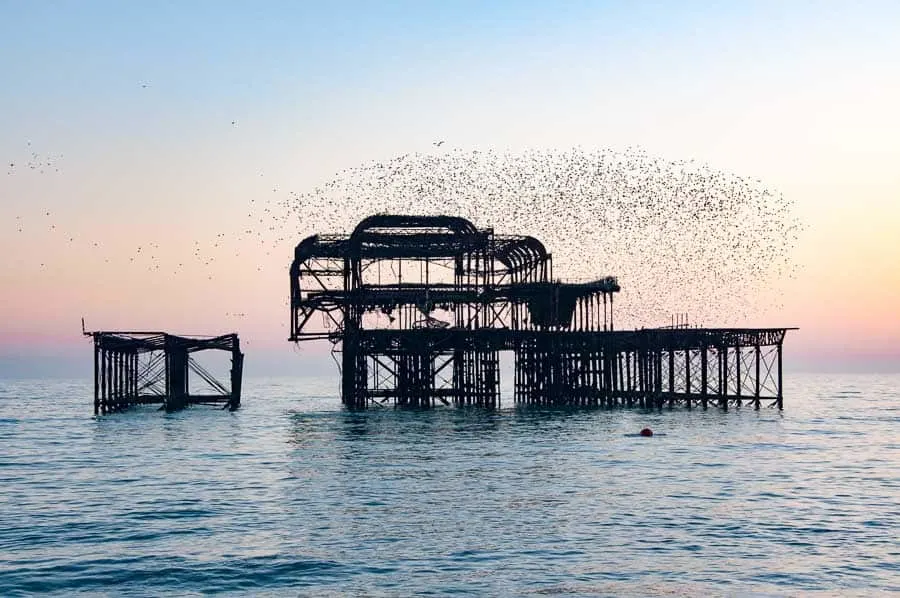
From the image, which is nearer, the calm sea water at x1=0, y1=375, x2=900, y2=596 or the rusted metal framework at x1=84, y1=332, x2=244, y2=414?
the calm sea water at x1=0, y1=375, x2=900, y2=596

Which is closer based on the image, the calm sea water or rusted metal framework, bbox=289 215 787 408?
the calm sea water

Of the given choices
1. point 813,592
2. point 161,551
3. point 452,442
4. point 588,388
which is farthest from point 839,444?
point 161,551

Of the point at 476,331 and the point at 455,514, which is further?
the point at 476,331

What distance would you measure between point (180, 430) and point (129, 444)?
360 inches

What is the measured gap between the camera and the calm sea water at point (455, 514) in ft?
77.6

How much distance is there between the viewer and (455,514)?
103ft

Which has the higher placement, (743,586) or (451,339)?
(451,339)

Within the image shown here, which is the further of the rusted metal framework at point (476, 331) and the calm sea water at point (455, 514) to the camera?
the rusted metal framework at point (476, 331)

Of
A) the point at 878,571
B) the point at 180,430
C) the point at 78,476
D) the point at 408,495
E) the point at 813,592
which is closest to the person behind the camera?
the point at 813,592

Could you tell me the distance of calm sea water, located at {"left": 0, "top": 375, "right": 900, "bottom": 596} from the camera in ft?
77.6

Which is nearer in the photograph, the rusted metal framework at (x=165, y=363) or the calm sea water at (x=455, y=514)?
the calm sea water at (x=455, y=514)

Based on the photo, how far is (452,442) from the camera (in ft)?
175

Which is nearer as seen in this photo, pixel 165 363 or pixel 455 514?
pixel 455 514

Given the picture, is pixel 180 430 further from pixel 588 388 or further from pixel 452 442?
pixel 588 388
